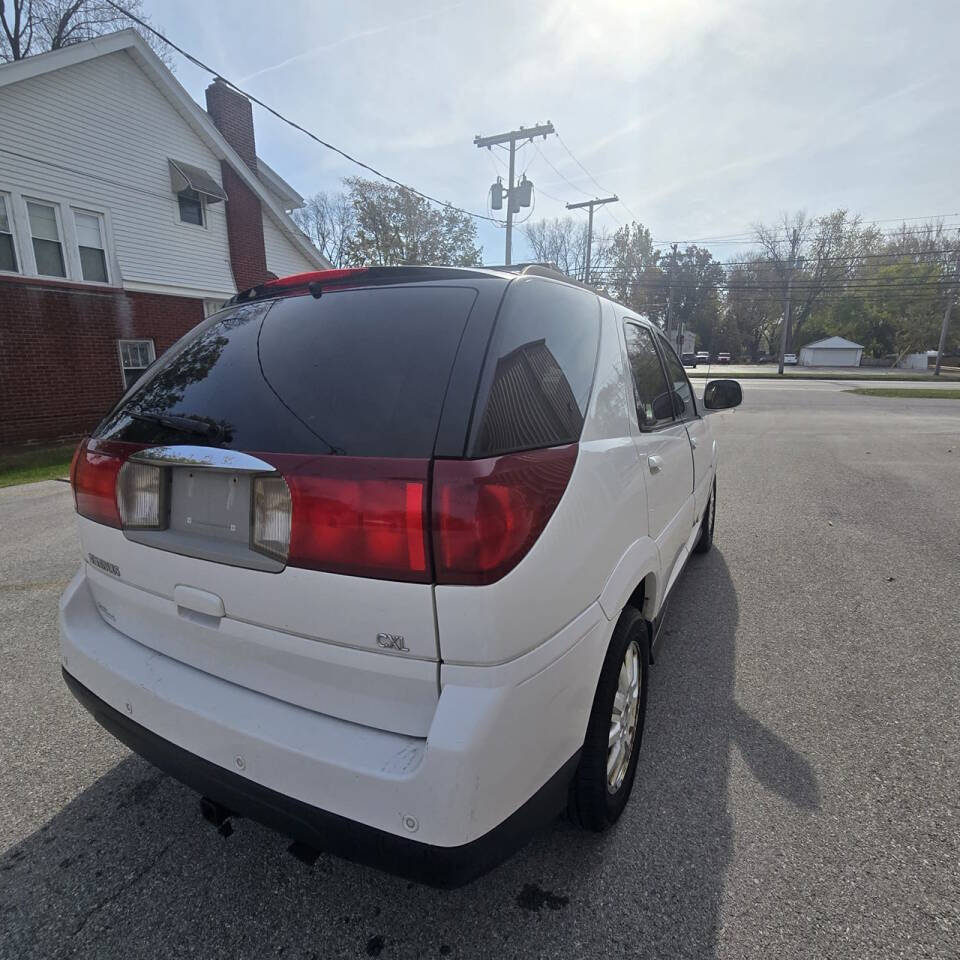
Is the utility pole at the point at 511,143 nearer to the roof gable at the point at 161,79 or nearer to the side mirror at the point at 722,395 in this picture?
the roof gable at the point at 161,79

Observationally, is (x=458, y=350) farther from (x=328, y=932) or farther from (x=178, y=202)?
(x=178, y=202)

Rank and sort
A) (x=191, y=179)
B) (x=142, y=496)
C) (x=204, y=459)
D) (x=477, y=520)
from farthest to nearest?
(x=191, y=179)
(x=142, y=496)
(x=204, y=459)
(x=477, y=520)

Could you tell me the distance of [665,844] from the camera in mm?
A: 1886

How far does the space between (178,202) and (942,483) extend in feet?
50.5

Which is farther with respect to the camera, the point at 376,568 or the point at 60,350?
the point at 60,350

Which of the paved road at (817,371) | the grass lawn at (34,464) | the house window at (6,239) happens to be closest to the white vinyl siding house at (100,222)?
the house window at (6,239)

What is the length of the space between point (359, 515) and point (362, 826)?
72cm

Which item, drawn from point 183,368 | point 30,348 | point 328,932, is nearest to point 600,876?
point 328,932

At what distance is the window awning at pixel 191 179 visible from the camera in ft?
41.1

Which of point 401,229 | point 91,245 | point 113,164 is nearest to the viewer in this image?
point 91,245

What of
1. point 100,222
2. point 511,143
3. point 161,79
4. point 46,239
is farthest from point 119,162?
point 511,143

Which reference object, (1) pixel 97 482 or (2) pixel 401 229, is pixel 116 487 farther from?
(2) pixel 401 229

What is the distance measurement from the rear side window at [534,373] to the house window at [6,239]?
1248 centimetres

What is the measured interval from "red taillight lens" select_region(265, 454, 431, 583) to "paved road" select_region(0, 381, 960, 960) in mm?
1126
